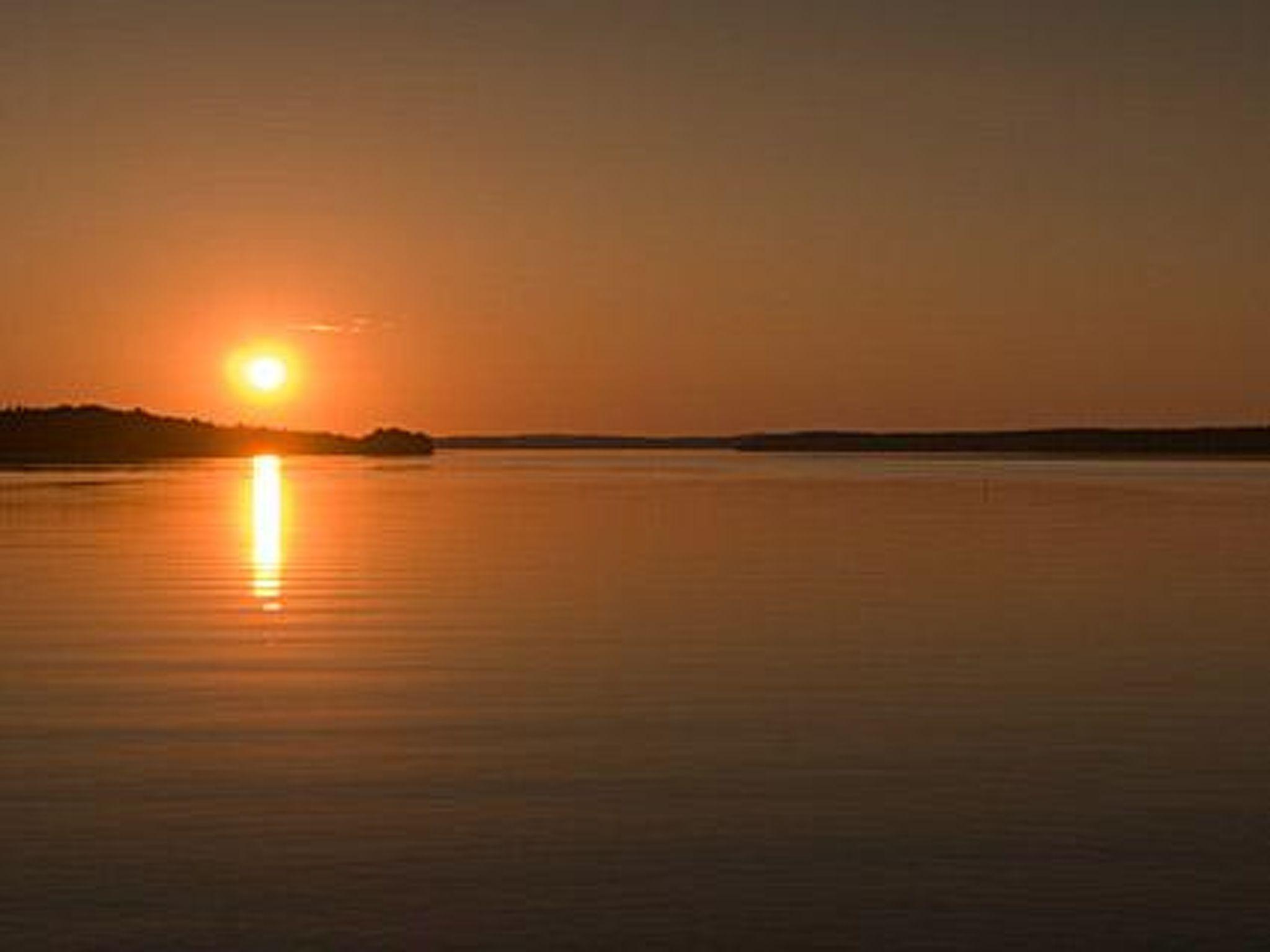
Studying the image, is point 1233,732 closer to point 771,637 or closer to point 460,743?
point 460,743

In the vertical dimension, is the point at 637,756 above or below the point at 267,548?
below

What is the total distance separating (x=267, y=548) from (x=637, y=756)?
3345 centimetres

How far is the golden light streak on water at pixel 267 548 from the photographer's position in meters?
34.0

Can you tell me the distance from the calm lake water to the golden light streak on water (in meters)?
0.48

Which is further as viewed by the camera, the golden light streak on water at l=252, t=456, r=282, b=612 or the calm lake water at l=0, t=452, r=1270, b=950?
the golden light streak on water at l=252, t=456, r=282, b=612

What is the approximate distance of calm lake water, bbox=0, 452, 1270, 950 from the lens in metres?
11.1

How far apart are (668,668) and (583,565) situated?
57.3 feet

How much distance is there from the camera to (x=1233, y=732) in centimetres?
1753

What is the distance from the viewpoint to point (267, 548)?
48312 mm

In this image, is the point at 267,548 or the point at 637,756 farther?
the point at 267,548

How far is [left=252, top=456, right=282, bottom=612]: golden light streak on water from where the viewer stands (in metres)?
34.0

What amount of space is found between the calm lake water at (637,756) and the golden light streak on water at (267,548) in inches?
19.1

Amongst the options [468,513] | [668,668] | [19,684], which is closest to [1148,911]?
[668,668]

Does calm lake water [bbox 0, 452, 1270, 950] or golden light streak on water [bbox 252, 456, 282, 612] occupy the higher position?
golden light streak on water [bbox 252, 456, 282, 612]
